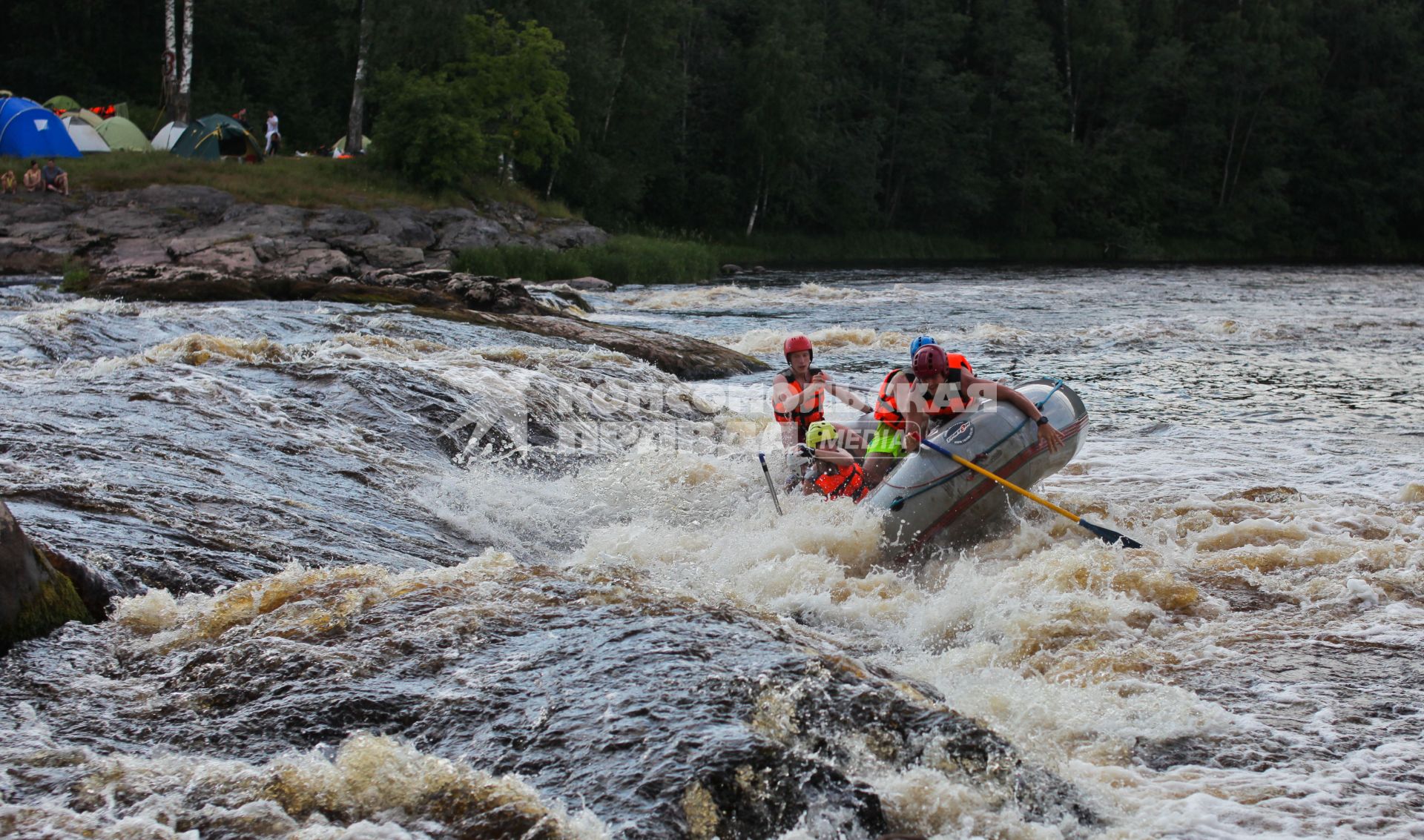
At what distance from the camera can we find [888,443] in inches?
324

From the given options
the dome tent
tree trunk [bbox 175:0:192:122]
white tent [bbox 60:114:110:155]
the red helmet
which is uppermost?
tree trunk [bbox 175:0:192:122]

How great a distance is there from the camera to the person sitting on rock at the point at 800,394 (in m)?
8.98

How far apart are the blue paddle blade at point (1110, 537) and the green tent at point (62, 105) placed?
3601 centimetres

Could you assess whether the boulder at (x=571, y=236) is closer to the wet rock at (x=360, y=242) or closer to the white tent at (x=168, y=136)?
the wet rock at (x=360, y=242)

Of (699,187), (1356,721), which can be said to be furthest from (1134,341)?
(699,187)

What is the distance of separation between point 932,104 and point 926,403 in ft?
153

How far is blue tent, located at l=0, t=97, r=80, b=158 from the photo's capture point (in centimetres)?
2895

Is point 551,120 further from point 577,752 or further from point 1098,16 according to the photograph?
point 577,752

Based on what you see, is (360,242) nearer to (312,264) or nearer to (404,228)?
(404,228)

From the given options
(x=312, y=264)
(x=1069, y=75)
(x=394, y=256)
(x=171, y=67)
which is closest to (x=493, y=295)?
(x=312, y=264)

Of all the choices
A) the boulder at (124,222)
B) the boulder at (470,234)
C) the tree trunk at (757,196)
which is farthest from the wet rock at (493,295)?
the tree trunk at (757,196)

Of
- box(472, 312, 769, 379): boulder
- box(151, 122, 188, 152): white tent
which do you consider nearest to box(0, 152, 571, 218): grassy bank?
box(151, 122, 188, 152): white tent

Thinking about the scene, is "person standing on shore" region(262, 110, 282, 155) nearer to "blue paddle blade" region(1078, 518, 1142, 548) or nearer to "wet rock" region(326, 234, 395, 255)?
"wet rock" region(326, 234, 395, 255)

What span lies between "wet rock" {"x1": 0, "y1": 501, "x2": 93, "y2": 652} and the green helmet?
4979mm
